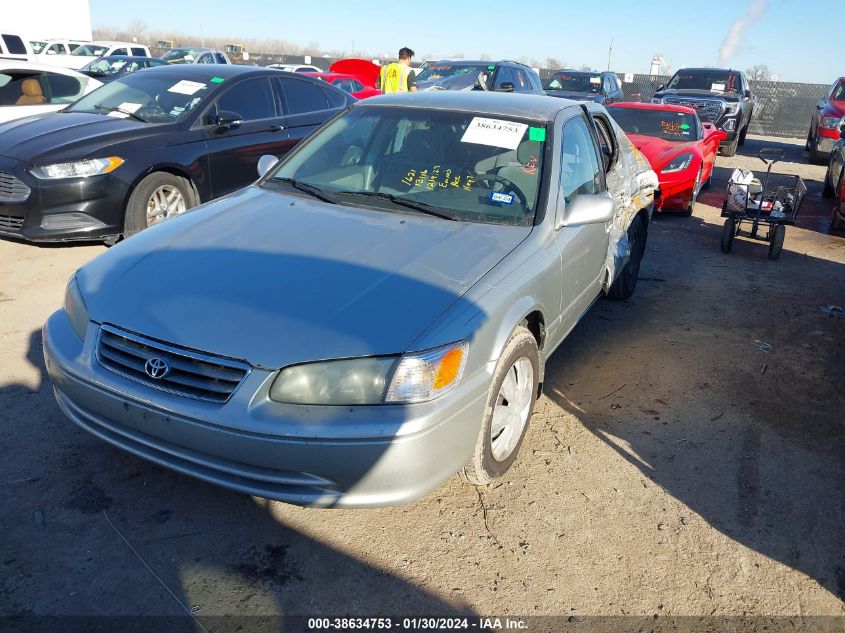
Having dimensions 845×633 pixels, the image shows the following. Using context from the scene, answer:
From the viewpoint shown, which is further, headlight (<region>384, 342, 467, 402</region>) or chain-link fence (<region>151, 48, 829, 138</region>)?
chain-link fence (<region>151, 48, 829, 138</region>)

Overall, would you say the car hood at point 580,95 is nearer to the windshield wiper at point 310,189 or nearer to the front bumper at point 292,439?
the windshield wiper at point 310,189

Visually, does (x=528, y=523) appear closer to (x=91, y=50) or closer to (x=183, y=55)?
(x=183, y=55)

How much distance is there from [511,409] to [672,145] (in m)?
7.09

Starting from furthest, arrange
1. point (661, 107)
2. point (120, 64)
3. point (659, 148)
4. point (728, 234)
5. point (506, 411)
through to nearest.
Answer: point (120, 64)
point (661, 107)
point (659, 148)
point (728, 234)
point (506, 411)

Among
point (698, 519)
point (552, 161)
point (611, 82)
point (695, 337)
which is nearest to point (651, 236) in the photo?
point (695, 337)

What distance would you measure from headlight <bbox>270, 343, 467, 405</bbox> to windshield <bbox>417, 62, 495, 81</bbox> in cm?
1135

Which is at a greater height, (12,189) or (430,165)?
(430,165)

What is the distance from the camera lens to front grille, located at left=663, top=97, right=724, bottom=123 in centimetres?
1373

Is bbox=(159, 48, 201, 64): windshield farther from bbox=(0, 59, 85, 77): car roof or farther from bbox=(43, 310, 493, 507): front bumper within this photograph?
bbox=(43, 310, 493, 507): front bumper

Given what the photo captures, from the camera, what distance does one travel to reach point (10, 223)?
5617mm

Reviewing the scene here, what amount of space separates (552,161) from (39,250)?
15.6ft

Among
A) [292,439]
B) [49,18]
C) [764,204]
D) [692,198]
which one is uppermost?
[49,18]

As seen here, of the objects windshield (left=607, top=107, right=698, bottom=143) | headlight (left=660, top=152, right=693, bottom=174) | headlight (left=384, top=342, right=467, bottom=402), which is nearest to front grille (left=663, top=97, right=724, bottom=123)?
windshield (left=607, top=107, right=698, bottom=143)

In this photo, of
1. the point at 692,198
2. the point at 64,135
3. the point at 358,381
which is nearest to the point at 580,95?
the point at 692,198
